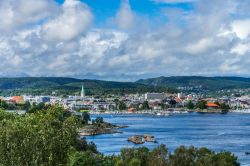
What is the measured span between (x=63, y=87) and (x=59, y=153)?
506ft

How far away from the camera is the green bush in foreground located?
1645cm

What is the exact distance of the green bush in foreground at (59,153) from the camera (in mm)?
16453

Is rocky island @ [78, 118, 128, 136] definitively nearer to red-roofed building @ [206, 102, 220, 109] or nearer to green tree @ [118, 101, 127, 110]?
green tree @ [118, 101, 127, 110]

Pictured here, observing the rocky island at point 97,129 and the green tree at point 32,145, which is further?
the rocky island at point 97,129

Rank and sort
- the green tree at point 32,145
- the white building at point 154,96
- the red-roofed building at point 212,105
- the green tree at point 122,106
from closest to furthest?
the green tree at point 32,145 < the green tree at point 122,106 < the red-roofed building at point 212,105 < the white building at point 154,96

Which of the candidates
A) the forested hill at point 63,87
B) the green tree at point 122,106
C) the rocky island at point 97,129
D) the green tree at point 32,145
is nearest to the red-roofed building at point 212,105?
Answer: the green tree at point 122,106

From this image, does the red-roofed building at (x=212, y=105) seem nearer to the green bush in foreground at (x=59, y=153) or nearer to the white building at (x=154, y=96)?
the white building at (x=154, y=96)

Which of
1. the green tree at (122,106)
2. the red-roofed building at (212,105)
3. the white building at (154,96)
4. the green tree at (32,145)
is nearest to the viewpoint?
the green tree at (32,145)

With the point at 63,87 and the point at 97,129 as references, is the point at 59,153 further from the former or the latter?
the point at 63,87

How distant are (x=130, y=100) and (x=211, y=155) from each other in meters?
109

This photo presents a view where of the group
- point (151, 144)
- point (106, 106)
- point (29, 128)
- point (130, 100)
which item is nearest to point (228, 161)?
point (29, 128)

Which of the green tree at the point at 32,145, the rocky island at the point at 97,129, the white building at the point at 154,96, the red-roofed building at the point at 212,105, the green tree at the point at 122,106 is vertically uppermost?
the green tree at the point at 32,145

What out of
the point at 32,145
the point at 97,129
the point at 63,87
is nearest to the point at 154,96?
the point at 63,87

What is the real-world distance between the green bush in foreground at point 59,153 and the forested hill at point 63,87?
13098 centimetres
